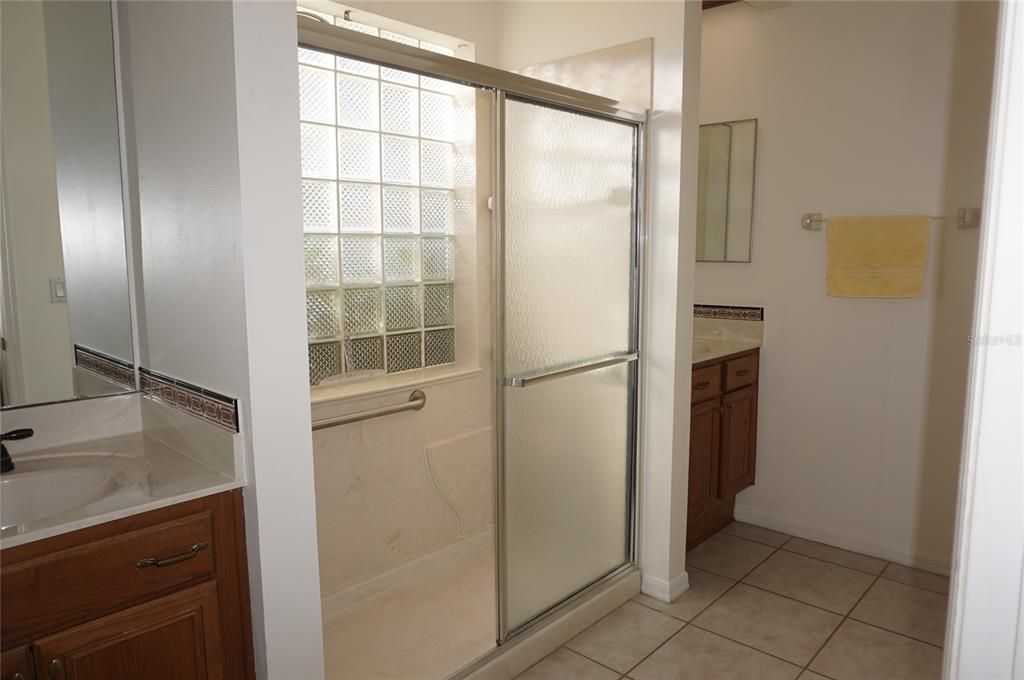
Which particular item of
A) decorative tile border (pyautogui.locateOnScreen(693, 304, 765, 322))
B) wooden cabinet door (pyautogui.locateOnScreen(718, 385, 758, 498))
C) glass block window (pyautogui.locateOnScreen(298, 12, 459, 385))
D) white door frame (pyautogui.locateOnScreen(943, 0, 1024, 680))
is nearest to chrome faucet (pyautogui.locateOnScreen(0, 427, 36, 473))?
glass block window (pyautogui.locateOnScreen(298, 12, 459, 385))

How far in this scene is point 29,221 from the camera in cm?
168

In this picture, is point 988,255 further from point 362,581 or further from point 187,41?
point 362,581

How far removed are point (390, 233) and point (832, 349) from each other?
209 cm

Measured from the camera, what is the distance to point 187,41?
1.44 m

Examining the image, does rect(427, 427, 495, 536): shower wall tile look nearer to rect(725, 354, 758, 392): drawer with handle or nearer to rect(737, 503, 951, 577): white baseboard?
rect(725, 354, 758, 392): drawer with handle

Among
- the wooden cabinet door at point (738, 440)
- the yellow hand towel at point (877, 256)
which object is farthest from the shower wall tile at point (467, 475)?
the yellow hand towel at point (877, 256)

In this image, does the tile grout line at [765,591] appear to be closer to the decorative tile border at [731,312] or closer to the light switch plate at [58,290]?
the decorative tile border at [731,312]

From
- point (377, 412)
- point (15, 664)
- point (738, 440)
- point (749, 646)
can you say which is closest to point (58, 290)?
point (15, 664)

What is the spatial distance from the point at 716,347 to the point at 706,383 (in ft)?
1.04

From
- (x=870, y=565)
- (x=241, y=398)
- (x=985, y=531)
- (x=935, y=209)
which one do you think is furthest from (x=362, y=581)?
(x=935, y=209)

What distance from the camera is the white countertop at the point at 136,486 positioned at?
4.05 ft

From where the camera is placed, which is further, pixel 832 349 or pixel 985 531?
pixel 832 349

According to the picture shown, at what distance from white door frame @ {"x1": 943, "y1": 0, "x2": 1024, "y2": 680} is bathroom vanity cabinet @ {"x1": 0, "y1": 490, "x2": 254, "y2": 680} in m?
1.30

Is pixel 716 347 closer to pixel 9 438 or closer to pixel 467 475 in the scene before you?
pixel 467 475
